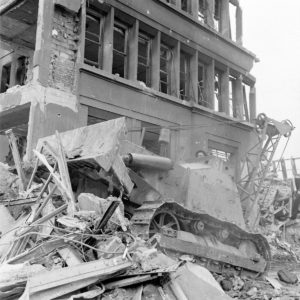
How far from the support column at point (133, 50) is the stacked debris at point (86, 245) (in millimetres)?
7064

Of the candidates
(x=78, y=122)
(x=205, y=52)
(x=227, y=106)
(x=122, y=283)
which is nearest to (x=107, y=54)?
(x=78, y=122)

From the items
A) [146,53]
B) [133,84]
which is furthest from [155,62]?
[133,84]

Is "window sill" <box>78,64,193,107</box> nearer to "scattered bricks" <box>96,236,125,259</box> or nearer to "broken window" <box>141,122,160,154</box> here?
"broken window" <box>141,122,160,154</box>

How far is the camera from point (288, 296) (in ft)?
24.8

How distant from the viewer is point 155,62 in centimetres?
1638

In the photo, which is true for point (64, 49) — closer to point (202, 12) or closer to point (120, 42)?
point (120, 42)

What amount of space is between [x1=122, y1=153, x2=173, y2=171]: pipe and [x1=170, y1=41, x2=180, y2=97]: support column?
319 inches

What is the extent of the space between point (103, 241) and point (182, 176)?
3.97 metres

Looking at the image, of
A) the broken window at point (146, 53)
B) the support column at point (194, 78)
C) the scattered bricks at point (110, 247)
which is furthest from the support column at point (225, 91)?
the scattered bricks at point (110, 247)

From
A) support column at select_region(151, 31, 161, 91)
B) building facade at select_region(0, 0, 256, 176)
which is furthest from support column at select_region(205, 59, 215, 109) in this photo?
support column at select_region(151, 31, 161, 91)

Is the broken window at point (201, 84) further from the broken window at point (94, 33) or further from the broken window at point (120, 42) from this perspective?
the broken window at point (94, 33)

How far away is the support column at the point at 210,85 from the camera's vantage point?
19.0 metres

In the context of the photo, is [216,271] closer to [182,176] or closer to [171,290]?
[182,176]

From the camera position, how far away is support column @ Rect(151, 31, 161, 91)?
16109mm
